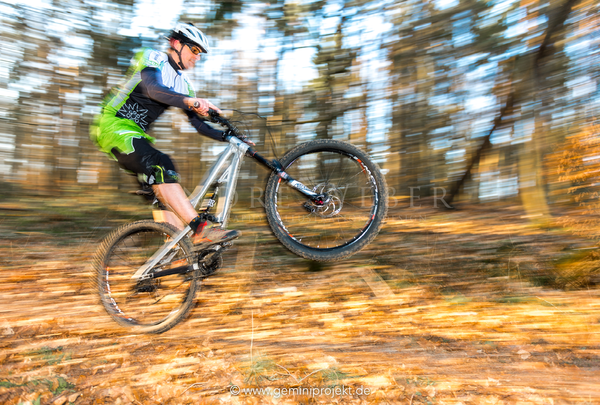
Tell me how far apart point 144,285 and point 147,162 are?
99 cm

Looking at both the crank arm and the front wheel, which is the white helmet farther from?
the crank arm

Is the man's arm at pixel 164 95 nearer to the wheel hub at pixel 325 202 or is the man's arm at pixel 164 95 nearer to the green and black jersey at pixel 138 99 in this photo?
the green and black jersey at pixel 138 99

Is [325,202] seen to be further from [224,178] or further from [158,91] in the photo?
[158,91]

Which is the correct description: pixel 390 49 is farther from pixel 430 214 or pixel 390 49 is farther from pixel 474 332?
pixel 474 332

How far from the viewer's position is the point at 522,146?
11.2 feet

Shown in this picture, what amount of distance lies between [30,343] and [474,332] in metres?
3.39

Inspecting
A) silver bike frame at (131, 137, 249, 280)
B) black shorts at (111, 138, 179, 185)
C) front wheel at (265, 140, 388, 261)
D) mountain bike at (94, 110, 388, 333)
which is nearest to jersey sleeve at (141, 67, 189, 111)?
mountain bike at (94, 110, 388, 333)

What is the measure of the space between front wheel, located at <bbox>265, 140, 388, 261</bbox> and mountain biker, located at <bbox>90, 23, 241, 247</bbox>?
0.66 meters

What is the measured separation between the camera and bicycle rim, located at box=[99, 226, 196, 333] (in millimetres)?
2398

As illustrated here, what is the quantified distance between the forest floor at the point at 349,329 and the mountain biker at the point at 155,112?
84 centimetres

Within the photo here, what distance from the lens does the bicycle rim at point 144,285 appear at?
240 cm

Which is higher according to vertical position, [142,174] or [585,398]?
[142,174]

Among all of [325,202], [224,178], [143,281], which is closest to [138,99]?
[224,178]

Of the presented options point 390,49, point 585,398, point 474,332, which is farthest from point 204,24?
point 585,398
